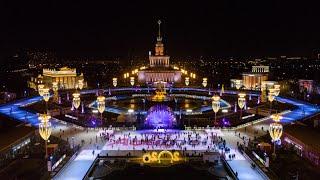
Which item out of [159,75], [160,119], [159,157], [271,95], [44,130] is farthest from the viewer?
[159,75]

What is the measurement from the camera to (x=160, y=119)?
49.8 meters

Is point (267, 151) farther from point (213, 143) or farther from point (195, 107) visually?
point (195, 107)

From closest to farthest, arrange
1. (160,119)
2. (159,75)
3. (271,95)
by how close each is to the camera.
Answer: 1. (160,119)
2. (271,95)
3. (159,75)

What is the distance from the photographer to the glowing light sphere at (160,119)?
49.5 metres

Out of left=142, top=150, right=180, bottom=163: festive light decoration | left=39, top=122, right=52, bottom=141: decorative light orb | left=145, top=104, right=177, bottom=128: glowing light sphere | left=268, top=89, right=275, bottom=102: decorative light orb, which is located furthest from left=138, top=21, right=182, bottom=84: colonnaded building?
left=142, top=150, right=180, bottom=163: festive light decoration

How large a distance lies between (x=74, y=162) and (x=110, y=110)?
92.1 ft

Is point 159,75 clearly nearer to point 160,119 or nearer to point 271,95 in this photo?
point 271,95

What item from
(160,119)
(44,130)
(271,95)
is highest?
(271,95)

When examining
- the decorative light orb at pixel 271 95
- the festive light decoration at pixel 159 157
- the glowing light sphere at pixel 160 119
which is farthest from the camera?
the decorative light orb at pixel 271 95

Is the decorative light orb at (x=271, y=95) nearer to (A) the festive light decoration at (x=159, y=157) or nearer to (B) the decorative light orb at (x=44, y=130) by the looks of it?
(A) the festive light decoration at (x=159, y=157)

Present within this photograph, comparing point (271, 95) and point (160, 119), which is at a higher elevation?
point (271, 95)

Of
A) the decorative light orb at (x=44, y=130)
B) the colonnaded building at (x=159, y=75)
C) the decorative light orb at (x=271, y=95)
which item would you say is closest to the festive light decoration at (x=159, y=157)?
the decorative light orb at (x=44, y=130)

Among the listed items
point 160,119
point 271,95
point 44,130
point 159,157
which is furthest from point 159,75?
point 159,157

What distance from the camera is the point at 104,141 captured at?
141ft
